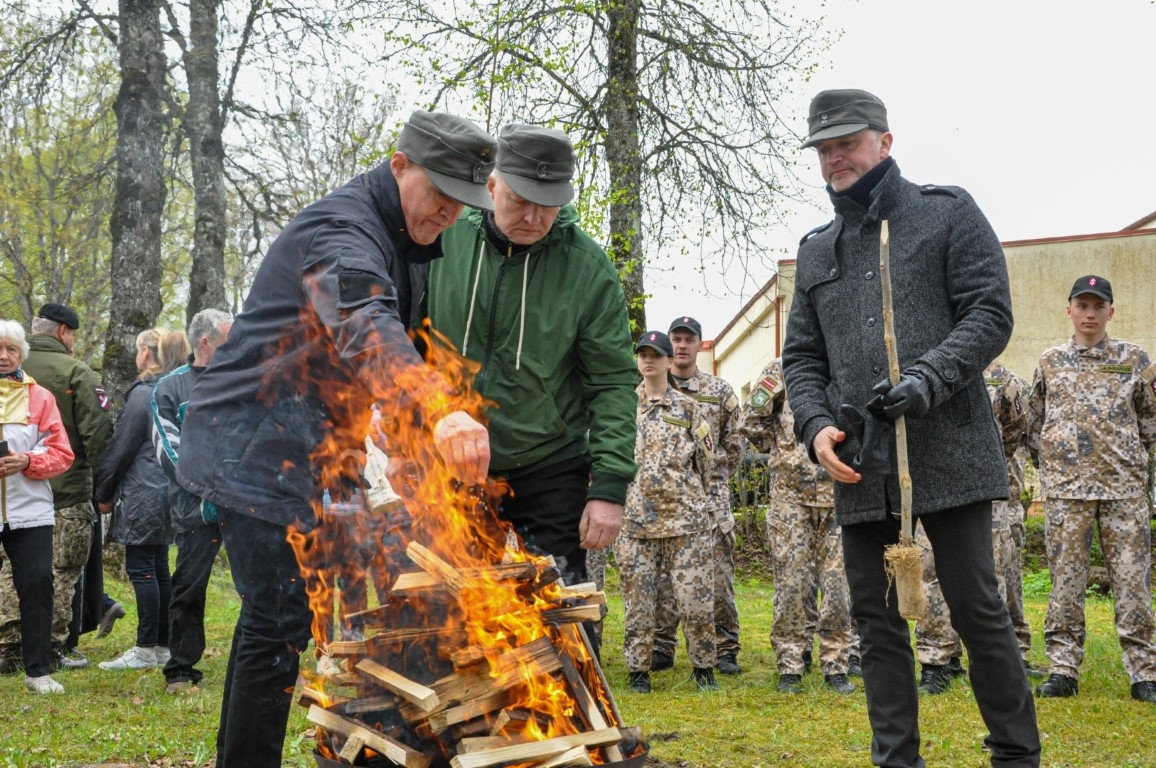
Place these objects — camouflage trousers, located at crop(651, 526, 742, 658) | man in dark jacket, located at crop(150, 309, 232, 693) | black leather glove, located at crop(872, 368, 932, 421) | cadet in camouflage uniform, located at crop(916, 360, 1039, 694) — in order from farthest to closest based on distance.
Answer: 1. camouflage trousers, located at crop(651, 526, 742, 658)
2. cadet in camouflage uniform, located at crop(916, 360, 1039, 694)
3. man in dark jacket, located at crop(150, 309, 232, 693)
4. black leather glove, located at crop(872, 368, 932, 421)

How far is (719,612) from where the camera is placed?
8062 mm

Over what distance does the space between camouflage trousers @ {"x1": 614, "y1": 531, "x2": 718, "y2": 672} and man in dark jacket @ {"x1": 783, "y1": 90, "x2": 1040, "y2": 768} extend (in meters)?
3.35

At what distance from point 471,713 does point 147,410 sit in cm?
520

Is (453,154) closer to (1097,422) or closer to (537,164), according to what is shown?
(537,164)

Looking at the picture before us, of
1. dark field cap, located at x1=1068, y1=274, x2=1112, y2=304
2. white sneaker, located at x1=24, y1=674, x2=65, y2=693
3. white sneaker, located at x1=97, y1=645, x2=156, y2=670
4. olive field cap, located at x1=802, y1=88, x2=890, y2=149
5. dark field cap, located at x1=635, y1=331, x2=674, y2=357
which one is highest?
olive field cap, located at x1=802, y1=88, x2=890, y2=149

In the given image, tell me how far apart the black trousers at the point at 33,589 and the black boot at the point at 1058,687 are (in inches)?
240

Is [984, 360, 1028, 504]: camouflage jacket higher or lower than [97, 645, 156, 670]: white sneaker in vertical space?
higher

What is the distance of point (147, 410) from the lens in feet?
23.9

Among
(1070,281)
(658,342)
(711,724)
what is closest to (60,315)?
(658,342)

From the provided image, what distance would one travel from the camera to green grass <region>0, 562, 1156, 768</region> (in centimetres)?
483

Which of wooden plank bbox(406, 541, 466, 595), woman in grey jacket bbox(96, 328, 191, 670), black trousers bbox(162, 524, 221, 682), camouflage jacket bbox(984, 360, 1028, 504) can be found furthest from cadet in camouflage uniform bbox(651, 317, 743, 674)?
wooden plank bbox(406, 541, 466, 595)

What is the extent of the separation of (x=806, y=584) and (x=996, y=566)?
123cm

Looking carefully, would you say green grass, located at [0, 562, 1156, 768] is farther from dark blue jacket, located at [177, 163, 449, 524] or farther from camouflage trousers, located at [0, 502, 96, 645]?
dark blue jacket, located at [177, 163, 449, 524]

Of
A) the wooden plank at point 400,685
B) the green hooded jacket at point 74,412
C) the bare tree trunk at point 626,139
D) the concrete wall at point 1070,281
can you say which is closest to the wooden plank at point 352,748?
the wooden plank at point 400,685
